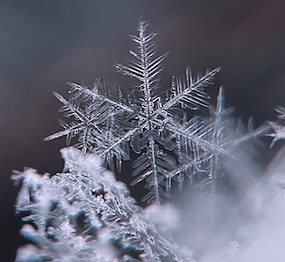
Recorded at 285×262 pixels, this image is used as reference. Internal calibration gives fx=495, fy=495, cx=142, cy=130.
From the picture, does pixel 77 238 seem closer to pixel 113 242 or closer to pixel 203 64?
pixel 113 242

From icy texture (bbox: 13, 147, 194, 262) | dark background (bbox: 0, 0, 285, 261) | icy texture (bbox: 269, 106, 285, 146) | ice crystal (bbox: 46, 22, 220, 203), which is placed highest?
dark background (bbox: 0, 0, 285, 261)

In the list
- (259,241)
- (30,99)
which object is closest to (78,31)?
(30,99)

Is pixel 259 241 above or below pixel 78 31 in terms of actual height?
below

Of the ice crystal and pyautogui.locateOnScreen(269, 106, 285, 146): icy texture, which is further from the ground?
the ice crystal

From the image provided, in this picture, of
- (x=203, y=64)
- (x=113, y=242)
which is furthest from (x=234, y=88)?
(x=113, y=242)
